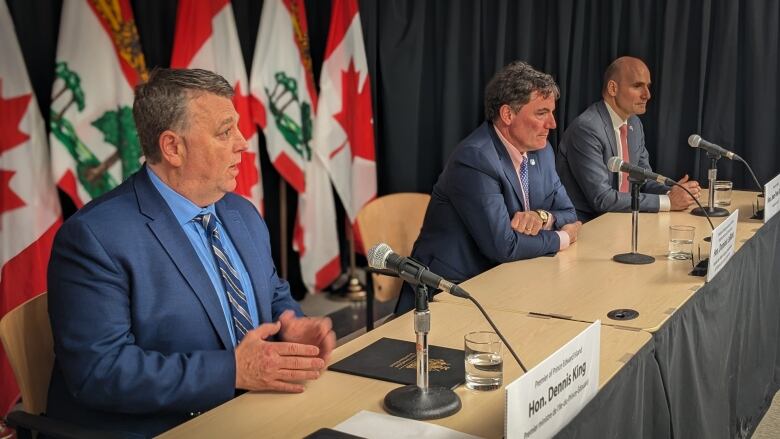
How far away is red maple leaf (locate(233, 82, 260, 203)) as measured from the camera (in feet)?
14.7

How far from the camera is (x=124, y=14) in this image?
3869 millimetres

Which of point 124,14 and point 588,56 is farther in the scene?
point 588,56

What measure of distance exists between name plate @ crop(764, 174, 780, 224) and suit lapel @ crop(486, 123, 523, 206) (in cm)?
101

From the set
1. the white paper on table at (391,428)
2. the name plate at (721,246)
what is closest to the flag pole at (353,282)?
the name plate at (721,246)

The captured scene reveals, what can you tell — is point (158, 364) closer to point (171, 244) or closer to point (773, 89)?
point (171, 244)

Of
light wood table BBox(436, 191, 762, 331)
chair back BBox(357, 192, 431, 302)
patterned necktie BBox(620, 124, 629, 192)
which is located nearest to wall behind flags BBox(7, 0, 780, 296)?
patterned necktie BBox(620, 124, 629, 192)

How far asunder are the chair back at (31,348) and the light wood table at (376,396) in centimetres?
→ 62

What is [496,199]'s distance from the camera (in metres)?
2.89

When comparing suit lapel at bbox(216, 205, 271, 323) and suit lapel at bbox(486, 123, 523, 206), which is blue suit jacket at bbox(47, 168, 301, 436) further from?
suit lapel at bbox(486, 123, 523, 206)

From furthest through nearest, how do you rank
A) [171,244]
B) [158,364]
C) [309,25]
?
[309,25] → [171,244] → [158,364]

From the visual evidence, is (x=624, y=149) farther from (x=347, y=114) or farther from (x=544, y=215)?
(x=347, y=114)

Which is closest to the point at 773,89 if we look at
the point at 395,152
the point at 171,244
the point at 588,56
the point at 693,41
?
the point at 693,41

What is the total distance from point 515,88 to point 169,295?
5.63ft

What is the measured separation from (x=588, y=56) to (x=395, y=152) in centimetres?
149
